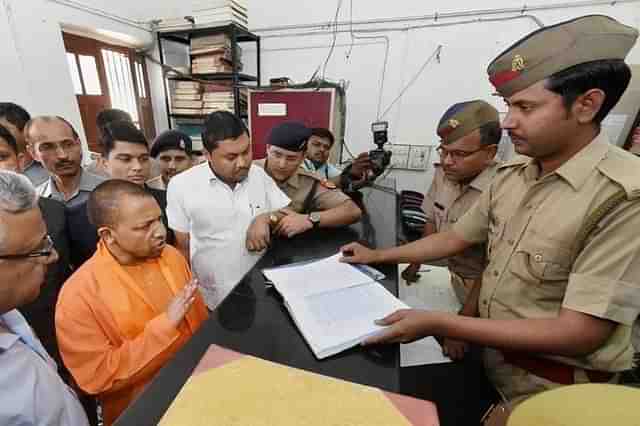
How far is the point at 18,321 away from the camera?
0.65m

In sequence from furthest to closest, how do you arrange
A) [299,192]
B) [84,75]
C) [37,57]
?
[84,75] < [37,57] < [299,192]

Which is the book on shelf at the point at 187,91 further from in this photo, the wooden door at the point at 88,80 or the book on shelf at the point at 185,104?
the wooden door at the point at 88,80

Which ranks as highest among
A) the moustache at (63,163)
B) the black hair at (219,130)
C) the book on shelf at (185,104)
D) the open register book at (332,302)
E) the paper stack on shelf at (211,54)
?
the paper stack on shelf at (211,54)

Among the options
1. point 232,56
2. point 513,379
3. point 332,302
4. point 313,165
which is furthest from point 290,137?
point 232,56

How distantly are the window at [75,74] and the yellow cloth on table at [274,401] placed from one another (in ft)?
10.9

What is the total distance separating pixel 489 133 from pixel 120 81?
147 inches

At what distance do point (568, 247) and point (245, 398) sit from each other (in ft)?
2.61

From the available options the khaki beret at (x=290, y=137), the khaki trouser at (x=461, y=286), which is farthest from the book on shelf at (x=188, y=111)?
the khaki trouser at (x=461, y=286)

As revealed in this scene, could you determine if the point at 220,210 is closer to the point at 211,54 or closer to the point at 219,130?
the point at 219,130

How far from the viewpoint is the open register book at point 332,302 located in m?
0.63

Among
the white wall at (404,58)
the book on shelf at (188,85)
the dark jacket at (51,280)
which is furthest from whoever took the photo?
the book on shelf at (188,85)

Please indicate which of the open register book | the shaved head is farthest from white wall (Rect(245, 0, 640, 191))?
the shaved head

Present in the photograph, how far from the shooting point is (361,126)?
3.09 m

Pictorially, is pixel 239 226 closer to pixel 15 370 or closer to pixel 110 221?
pixel 110 221
